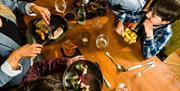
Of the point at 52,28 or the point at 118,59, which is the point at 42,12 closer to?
the point at 52,28

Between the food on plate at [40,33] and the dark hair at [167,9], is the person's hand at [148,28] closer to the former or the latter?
the dark hair at [167,9]

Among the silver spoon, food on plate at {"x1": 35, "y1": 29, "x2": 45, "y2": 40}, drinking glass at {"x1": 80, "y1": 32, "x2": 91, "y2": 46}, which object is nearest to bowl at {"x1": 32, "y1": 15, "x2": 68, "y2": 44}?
food on plate at {"x1": 35, "y1": 29, "x2": 45, "y2": 40}

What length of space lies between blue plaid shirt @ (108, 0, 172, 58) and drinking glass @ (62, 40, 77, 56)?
0.43 metres

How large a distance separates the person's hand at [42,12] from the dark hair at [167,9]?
79 centimetres

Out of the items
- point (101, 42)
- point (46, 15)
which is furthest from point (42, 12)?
point (101, 42)

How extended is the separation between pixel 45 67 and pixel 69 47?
220 millimetres

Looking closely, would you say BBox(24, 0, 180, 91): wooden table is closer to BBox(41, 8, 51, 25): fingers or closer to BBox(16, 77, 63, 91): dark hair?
BBox(41, 8, 51, 25): fingers

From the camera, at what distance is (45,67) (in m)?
1.82

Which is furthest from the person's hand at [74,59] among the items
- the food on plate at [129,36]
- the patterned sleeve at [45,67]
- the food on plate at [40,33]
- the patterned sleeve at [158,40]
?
the patterned sleeve at [158,40]

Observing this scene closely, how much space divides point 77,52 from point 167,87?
68 centimetres

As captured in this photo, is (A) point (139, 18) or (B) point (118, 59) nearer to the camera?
(B) point (118, 59)

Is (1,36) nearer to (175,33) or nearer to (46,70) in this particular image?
(46,70)

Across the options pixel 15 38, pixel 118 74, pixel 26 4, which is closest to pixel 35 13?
pixel 26 4

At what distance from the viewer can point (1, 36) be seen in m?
1.86
